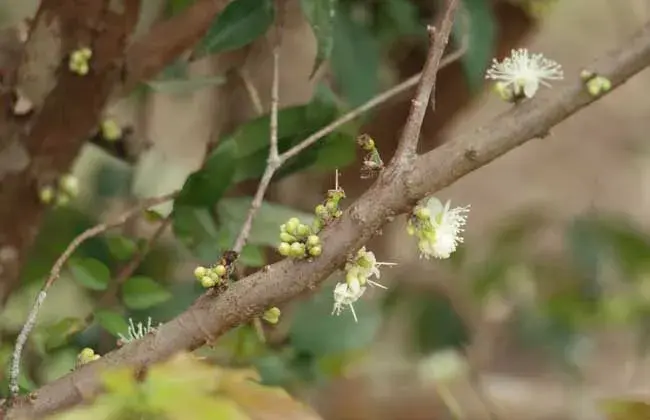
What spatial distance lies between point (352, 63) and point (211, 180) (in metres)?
0.18

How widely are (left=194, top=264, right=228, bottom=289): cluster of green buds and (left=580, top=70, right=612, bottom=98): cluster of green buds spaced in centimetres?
19

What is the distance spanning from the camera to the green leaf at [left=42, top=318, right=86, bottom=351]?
1.88 feet

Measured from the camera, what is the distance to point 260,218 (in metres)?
0.60

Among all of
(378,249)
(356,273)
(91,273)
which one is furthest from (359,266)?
(378,249)

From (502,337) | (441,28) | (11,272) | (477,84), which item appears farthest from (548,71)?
(502,337)

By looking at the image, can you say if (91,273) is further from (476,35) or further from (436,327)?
(436,327)

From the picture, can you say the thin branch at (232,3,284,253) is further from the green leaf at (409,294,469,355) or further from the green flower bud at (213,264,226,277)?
the green leaf at (409,294,469,355)

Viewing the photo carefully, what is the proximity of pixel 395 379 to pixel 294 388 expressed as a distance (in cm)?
40

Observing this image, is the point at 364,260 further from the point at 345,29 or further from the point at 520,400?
the point at 520,400

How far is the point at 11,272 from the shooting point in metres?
0.63

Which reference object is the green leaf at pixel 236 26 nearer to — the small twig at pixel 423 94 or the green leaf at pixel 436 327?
the small twig at pixel 423 94

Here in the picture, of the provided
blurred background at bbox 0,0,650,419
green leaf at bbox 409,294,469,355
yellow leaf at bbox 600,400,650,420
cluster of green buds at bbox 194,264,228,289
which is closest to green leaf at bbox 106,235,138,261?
blurred background at bbox 0,0,650,419

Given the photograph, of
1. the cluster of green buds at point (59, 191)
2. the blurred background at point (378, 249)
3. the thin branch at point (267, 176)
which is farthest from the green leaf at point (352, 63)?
the cluster of green buds at point (59, 191)

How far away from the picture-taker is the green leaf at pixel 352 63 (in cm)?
70
